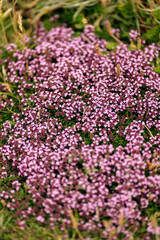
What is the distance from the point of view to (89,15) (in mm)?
5961

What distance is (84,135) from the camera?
4035 millimetres

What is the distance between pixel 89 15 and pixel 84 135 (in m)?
3.43

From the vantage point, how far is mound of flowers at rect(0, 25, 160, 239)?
317cm

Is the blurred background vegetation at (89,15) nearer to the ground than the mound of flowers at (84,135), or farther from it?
farther from it

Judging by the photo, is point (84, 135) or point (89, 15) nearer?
point (84, 135)

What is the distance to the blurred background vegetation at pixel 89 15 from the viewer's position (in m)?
5.41

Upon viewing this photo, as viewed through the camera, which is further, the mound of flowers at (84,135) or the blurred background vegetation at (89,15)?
the blurred background vegetation at (89,15)

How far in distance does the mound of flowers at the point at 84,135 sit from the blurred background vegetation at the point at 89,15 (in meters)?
0.71

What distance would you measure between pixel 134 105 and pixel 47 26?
331 cm

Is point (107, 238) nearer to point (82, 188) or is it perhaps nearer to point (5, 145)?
point (82, 188)

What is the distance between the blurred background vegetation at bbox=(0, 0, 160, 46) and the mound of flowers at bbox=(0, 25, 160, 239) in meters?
0.71

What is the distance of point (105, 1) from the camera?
5641 mm

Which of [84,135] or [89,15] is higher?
[89,15]

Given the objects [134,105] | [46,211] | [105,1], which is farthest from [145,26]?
[46,211]
